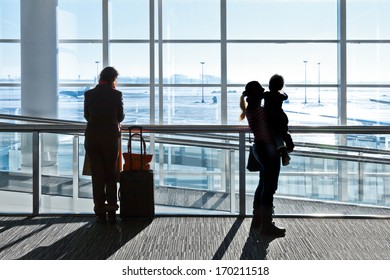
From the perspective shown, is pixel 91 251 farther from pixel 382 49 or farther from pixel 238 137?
pixel 382 49

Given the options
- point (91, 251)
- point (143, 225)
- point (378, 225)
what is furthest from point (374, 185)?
point (91, 251)

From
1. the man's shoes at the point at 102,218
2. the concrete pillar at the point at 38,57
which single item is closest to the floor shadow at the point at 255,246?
the man's shoes at the point at 102,218

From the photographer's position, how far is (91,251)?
554 centimetres

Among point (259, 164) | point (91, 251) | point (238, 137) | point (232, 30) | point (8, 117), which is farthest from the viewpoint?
point (232, 30)

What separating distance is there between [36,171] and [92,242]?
5.74 feet

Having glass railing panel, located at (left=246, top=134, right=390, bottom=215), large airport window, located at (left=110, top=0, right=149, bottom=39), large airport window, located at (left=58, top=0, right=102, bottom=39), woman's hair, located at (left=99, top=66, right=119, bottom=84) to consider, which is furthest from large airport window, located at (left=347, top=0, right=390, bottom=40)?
woman's hair, located at (left=99, top=66, right=119, bottom=84)

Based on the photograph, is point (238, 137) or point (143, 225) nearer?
point (143, 225)

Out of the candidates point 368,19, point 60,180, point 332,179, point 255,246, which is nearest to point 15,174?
point 60,180

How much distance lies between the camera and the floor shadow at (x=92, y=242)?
5.39m

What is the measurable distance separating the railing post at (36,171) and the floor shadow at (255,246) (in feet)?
8.20

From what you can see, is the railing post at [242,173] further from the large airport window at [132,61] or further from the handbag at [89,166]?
the large airport window at [132,61]

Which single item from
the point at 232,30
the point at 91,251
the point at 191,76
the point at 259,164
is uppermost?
the point at 232,30

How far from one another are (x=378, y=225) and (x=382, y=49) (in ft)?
30.4

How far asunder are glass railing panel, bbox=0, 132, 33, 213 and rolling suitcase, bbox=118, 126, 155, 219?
1189 mm
